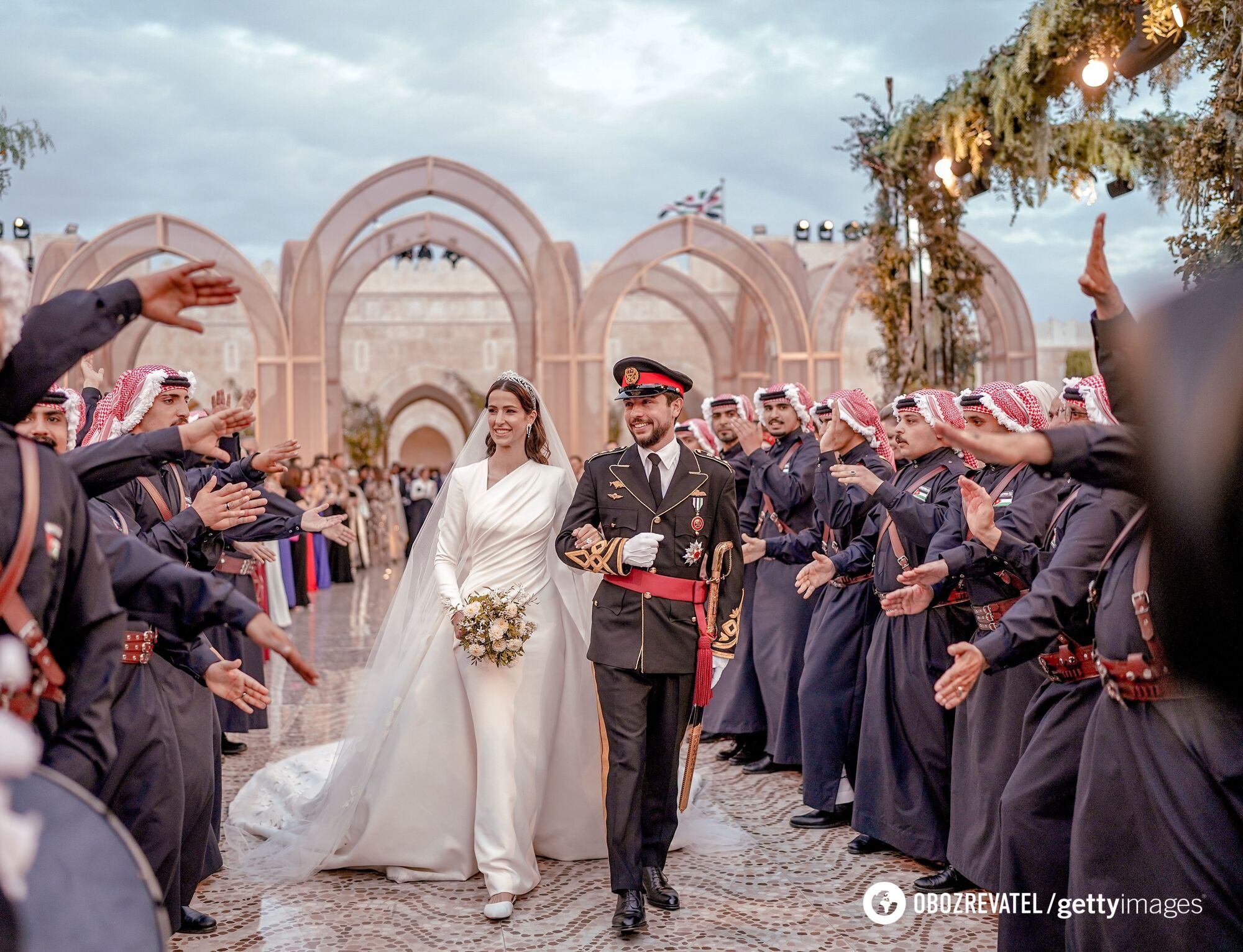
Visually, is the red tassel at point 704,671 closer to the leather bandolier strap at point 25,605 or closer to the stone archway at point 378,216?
the leather bandolier strap at point 25,605

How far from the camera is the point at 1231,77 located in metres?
5.70

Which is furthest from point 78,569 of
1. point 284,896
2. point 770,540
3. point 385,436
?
point 385,436

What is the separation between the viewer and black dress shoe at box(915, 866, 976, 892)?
14.7 feet

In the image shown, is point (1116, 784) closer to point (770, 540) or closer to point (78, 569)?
point (78, 569)

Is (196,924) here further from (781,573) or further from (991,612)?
(781,573)

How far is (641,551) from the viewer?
423 cm

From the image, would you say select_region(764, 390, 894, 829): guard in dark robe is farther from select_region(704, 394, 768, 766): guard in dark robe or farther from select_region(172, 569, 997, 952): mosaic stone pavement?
select_region(704, 394, 768, 766): guard in dark robe

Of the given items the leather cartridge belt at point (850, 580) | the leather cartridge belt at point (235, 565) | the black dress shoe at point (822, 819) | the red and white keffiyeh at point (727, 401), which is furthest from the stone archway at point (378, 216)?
the black dress shoe at point (822, 819)

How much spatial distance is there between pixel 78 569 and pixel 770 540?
4419mm

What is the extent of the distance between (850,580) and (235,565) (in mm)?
4058

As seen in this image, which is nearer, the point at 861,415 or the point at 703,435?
the point at 861,415

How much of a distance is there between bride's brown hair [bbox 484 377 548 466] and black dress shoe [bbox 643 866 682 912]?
6.06 feet

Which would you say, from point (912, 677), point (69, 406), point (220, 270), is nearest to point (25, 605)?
point (69, 406)

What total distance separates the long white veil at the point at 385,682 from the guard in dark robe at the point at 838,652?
1.32m
